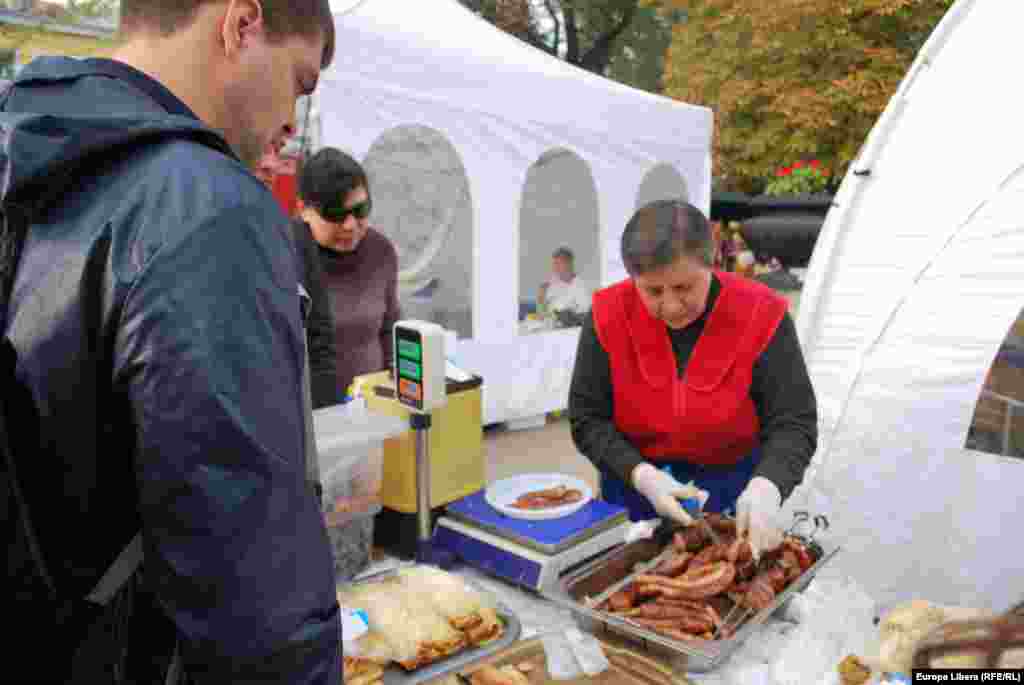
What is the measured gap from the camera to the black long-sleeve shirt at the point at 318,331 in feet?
10.0

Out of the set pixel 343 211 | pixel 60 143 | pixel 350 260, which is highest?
pixel 60 143

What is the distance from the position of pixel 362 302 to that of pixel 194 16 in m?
2.80

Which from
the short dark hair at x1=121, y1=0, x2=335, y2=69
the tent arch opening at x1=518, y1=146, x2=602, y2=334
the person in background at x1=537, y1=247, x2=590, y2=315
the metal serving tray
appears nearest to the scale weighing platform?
the metal serving tray

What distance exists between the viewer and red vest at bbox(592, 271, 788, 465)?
2.57 metres

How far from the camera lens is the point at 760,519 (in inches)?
83.1

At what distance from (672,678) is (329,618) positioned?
906mm

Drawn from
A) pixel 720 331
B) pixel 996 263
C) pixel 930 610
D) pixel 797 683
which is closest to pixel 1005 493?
pixel 996 263

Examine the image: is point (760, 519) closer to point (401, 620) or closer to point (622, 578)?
point (622, 578)

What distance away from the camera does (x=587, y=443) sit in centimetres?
269

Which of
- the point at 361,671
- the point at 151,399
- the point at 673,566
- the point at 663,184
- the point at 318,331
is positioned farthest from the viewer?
the point at 663,184

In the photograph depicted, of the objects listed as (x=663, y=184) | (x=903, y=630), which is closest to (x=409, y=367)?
(x=903, y=630)

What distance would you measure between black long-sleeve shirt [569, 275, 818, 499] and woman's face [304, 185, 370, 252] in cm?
121

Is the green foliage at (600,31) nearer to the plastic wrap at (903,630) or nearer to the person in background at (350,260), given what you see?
the person in background at (350,260)

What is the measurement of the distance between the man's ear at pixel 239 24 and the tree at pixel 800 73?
14908 millimetres
